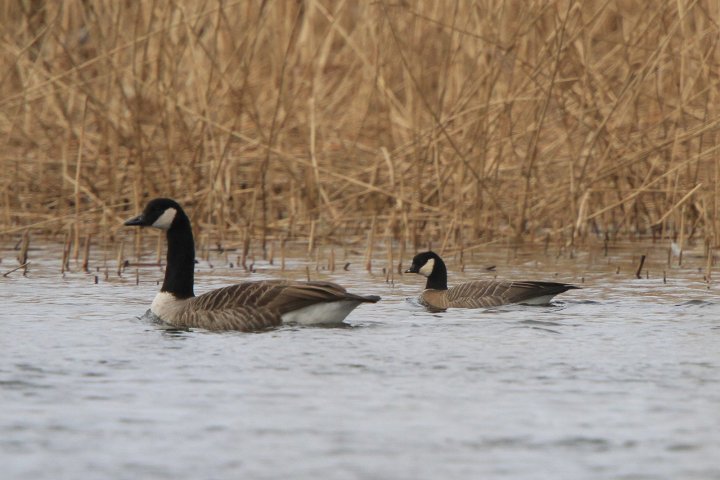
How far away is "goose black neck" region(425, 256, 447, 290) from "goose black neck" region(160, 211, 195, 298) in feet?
5.63

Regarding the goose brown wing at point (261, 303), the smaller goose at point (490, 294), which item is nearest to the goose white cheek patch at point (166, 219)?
the goose brown wing at point (261, 303)

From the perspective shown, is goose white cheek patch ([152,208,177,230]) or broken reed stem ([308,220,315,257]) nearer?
goose white cheek patch ([152,208,177,230])

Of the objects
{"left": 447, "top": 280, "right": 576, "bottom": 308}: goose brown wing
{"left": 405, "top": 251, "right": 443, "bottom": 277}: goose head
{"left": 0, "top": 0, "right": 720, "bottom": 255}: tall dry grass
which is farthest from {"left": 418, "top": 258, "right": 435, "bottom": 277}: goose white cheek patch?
{"left": 0, "top": 0, "right": 720, "bottom": 255}: tall dry grass

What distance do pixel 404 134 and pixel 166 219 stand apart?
4.77 meters

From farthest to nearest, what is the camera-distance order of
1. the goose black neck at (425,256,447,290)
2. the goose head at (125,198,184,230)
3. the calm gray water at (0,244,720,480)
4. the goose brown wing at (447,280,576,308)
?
the goose black neck at (425,256,447,290)
the goose brown wing at (447,280,576,308)
the goose head at (125,198,184,230)
the calm gray water at (0,244,720,480)

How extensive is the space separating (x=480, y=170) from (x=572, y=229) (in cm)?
87

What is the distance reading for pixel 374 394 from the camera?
559cm

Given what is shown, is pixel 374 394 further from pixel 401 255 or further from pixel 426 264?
pixel 401 255

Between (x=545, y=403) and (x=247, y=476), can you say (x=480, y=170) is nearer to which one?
(x=545, y=403)

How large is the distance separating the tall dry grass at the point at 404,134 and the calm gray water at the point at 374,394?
2.50 meters

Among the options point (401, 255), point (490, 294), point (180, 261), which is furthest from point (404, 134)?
point (180, 261)

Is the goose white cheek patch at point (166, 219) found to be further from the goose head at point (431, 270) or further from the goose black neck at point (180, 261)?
the goose head at point (431, 270)

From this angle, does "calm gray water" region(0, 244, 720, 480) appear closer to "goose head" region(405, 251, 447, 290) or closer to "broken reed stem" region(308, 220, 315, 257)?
"goose head" region(405, 251, 447, 290)

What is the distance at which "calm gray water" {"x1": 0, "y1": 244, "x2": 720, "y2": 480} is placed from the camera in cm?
450
